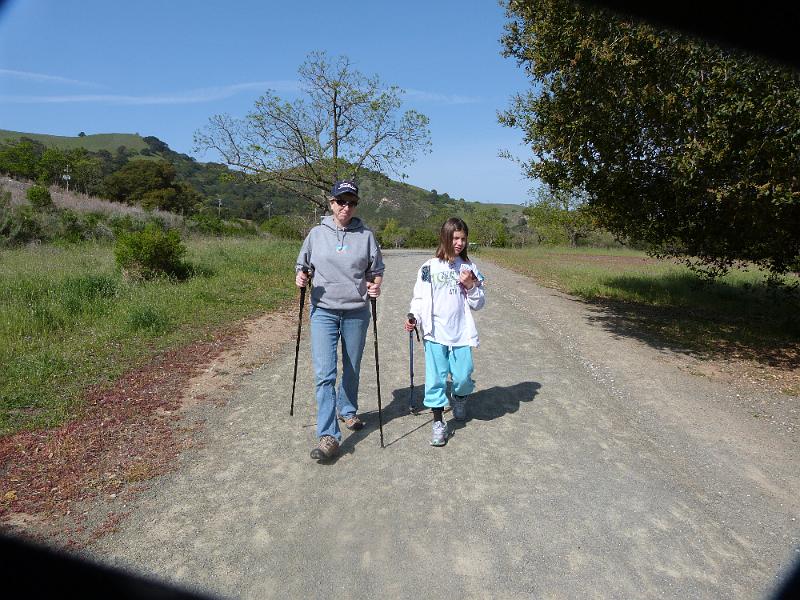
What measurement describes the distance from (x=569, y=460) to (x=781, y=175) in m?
5.12

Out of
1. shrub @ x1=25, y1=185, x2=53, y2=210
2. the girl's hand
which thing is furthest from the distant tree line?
the girl's hand

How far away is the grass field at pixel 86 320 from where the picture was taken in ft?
17.9

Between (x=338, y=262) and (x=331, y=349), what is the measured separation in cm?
72

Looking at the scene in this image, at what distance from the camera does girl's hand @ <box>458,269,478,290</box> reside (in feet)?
15.1

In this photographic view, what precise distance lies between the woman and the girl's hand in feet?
2.54

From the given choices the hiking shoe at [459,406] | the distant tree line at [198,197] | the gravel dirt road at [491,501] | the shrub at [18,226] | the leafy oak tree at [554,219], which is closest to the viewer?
the gravel dirt road at [491,501]

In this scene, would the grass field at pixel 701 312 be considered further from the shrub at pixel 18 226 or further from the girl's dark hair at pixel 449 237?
the shrub at pixel 18 226

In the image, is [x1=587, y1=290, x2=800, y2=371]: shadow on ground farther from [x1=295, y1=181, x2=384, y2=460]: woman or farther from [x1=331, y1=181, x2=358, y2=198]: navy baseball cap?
[x1=331, y1=181, x2=358, y2=198]: navy baseball cap

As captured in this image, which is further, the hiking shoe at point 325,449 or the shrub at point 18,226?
the shrub at point 18,226

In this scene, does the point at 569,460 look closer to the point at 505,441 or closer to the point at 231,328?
the point at 505,441

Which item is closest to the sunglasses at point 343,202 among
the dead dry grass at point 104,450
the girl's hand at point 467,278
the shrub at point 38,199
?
the girl's hand at point 467,278

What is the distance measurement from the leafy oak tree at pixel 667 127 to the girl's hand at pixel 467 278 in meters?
4.05

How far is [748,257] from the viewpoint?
10.5 meters

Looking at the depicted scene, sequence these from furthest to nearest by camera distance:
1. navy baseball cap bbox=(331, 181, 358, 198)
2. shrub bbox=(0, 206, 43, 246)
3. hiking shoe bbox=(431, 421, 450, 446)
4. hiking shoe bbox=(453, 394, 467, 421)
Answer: shrub bbox=(0, 206, 43, 246), hiking shoe bbox=(453, 394, 467, 421), hiking shoe bbox=(431, 421, 450, 446), navy baseball cap bbox=(331, 181, 358, 198)
